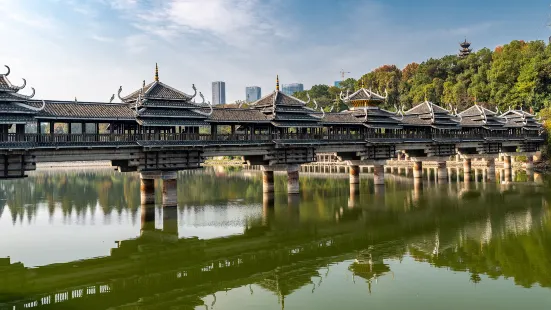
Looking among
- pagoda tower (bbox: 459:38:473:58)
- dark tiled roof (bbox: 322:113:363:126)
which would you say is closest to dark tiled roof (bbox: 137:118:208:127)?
dark tiled roof (bbox: 322:113:363:126)

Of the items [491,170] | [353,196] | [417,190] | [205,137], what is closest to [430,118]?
[417,190]

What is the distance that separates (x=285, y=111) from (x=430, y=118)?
927 inches

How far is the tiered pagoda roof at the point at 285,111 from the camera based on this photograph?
1630 inches

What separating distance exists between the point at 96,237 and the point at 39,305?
12.7 metres

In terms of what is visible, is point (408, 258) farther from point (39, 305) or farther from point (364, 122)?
point (364, 122)

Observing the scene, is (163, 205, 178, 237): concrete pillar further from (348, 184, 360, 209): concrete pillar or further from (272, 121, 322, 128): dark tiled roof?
(348, 184, 360, 209): concrete pillar

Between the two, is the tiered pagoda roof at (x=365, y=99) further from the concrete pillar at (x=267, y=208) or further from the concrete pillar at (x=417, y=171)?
the concrete pillar at (x=267, y=208)

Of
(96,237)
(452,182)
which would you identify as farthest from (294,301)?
(452,182)

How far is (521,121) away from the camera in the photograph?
70.1 metres

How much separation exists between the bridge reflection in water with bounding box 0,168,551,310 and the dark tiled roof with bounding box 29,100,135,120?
839cm

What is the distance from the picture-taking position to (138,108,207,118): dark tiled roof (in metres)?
33.1

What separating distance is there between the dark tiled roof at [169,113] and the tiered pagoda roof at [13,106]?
6991 mm

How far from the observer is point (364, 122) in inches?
1917

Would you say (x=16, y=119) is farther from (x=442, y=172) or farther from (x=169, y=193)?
(x=442, y=172)
